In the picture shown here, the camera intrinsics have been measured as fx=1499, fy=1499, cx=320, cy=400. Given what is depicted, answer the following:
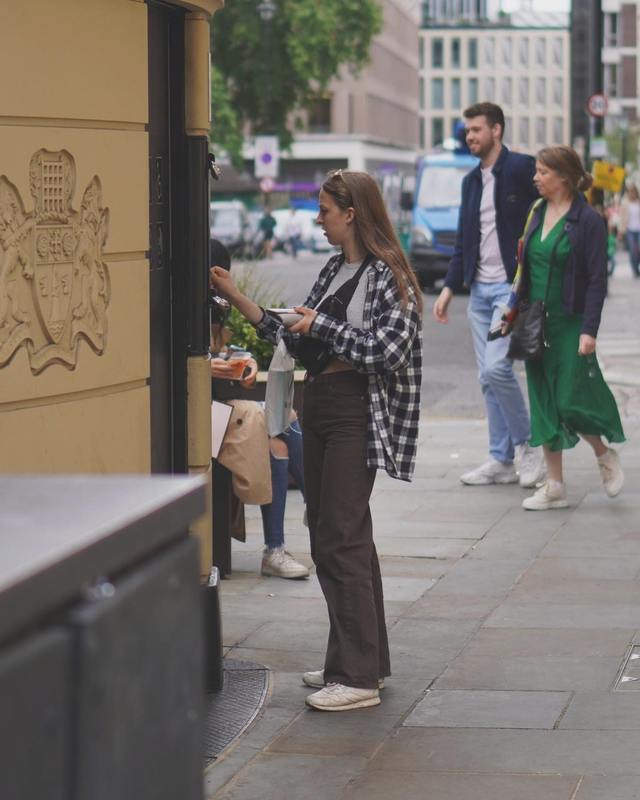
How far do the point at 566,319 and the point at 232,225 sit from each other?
40.5 m

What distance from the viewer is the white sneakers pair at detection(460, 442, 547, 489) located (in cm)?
855

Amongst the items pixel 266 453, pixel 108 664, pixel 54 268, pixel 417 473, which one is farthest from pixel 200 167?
pixel 417 473

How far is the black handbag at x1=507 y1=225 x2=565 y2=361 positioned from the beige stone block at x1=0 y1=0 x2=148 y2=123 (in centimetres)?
352

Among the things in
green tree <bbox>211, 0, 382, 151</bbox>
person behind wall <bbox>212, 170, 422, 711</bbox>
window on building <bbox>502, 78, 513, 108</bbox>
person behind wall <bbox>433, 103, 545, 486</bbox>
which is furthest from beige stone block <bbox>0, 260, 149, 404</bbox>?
window on building <bbox>502, 78, 513, 108</bbox>

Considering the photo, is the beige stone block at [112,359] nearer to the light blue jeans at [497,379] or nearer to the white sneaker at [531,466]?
the light blue jeans at [497,379]

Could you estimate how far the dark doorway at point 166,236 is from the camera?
4.71 metres

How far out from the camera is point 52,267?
4.17m

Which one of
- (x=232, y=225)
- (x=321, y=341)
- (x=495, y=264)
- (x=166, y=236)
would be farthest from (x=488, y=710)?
(x=232, y=225)

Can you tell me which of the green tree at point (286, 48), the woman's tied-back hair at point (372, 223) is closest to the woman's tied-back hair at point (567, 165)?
the woman's tied-back hair at point (372, 223)

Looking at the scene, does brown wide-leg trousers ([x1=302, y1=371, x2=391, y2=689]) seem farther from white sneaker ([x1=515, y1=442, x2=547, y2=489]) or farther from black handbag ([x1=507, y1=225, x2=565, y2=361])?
white sneaker ([x1=515, y1=442, x2=547, y2=489])

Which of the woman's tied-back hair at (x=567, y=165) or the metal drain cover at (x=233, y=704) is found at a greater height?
the woman's tied-back hair at (x=567, y=165)

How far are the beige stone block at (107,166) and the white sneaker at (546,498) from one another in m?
3.79

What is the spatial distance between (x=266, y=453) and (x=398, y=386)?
159cm

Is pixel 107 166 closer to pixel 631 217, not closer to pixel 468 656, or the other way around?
pixel 468 656
